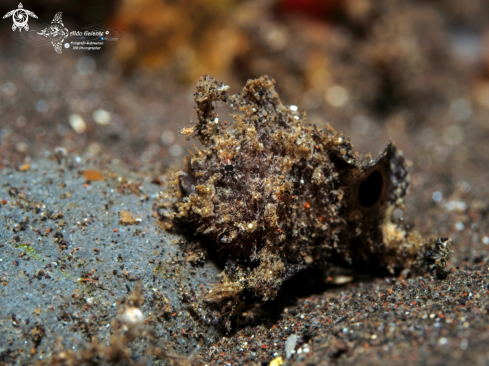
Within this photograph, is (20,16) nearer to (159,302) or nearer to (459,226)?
(159,302)

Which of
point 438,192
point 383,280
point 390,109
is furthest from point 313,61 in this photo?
point 383,280

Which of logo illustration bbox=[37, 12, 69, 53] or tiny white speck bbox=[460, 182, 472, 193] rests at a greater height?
logo illustration bbox=[37, 12, 69, 53]

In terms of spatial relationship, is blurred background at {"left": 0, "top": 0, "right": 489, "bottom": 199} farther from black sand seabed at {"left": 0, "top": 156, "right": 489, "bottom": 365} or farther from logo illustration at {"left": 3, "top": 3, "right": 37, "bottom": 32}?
black sand seabed at {"left": 0, "top": 156, "right": 489, "bottom": 365}

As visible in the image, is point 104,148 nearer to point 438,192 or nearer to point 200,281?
point 200,281

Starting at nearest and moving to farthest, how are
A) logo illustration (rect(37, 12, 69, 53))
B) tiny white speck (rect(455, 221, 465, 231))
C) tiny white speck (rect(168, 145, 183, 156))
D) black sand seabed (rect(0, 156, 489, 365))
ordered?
black sand seabed (rect(0, 156, 489, 365)) < tiny white speck (rect(455, 221, 465, 231)) < tiny white speck (rect(168, 145, 183, 156)) < logo illustration (rect(37, 12, 69, 53))

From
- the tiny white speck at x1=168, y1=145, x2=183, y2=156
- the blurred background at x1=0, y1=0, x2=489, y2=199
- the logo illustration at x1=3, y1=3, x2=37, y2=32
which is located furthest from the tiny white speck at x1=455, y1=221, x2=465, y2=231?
the logo illustration at x1=3, y1=3, x2=37, y2=32

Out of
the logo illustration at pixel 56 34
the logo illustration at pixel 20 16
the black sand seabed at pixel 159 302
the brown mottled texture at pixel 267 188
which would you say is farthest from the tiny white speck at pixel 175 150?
the logo illustration at pixel 20 16
